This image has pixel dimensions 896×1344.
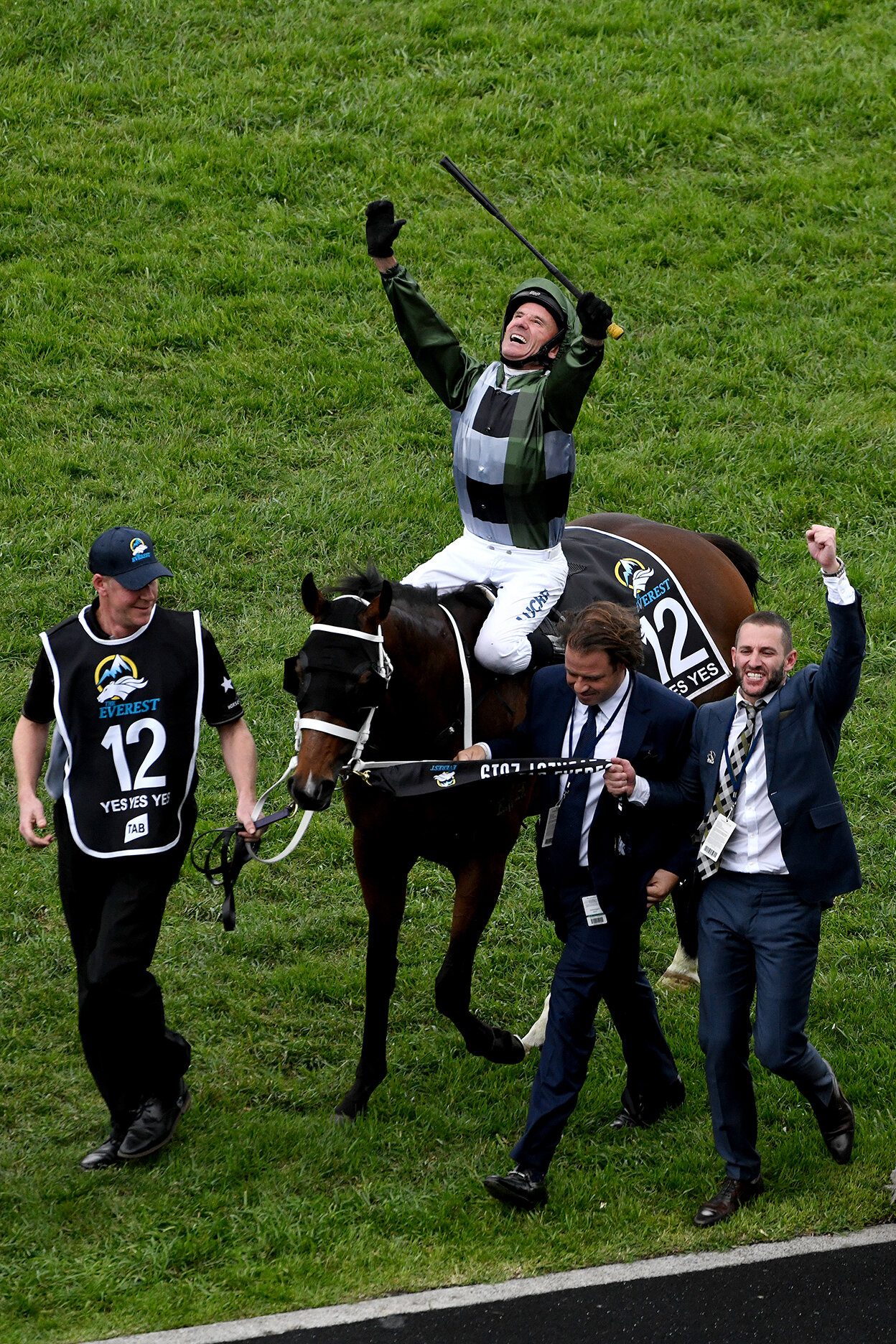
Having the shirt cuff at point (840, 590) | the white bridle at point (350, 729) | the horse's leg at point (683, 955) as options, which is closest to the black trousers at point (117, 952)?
the white bridle at point (350, 729)

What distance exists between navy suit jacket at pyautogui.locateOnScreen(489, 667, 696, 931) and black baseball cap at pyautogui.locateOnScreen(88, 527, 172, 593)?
1.45m

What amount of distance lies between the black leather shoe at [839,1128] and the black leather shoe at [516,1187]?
3.56 ft

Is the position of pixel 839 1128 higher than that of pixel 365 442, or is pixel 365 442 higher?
pixel 365 442

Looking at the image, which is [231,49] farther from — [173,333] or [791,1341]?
[791,1341]

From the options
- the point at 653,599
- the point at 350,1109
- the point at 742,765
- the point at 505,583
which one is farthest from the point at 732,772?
the point at 350,1109

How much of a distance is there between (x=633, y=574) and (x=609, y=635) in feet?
6.32

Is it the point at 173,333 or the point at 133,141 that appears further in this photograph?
the point at 133,141

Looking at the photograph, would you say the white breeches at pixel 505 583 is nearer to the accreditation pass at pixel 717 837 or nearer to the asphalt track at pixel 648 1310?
the accreditation pass at pixel 717 837

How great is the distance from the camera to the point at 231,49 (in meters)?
14.2

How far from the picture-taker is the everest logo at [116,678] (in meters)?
5.44

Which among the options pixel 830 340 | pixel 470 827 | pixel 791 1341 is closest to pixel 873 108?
pixel 830 340

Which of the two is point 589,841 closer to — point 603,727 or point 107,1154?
point 603,727

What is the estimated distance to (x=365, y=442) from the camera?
36.3 feet

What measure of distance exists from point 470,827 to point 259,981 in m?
1.66
